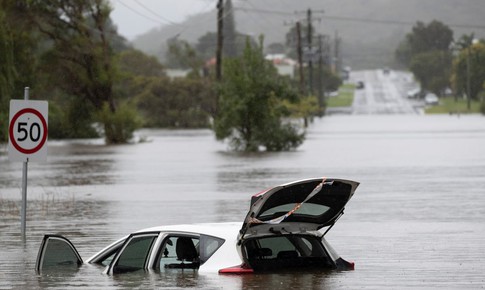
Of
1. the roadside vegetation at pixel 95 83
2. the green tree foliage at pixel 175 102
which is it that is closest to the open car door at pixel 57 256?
the roadside vegetation at pixel 95 83

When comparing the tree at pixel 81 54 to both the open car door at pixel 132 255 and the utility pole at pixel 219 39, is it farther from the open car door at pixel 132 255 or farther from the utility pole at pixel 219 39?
the open car door at pixel 132 255

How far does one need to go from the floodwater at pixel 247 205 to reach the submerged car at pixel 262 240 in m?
0.14

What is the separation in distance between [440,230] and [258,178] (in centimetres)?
1658

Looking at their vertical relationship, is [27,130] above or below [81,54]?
below

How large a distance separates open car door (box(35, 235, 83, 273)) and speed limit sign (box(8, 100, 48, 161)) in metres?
4.52

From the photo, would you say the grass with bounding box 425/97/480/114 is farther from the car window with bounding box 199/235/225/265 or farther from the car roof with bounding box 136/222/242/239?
the car window with bounding box 199/235/225/265

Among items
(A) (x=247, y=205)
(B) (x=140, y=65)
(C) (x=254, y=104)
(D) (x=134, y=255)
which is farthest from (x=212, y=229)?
(B) (x=140, y=65)

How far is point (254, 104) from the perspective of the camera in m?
57.6

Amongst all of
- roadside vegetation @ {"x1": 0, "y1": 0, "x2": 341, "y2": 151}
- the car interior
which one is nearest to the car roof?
the car interior

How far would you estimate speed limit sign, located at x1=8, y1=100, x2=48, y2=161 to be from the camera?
63.3 feet

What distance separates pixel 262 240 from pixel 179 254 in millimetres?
846

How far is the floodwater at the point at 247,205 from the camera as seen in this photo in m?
13.6

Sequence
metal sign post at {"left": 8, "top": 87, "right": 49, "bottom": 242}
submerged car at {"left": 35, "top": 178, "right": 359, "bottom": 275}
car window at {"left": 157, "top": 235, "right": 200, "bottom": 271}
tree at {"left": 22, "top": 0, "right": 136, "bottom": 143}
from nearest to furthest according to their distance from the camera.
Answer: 1. submerged car at {"left": 35, "top": 178, "right": 359, "bottom": 275}
2. car window at {"left": 157, "top": 235, "right": 200, "bottom": 271}
3. metal sign post at {"left": 8, "top": 87, "right": 49, "bottom": 242}
4. tree at {"left": 22, "top": 0, "right": 136, "bottom": 143}

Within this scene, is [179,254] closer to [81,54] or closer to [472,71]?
[81,54]
